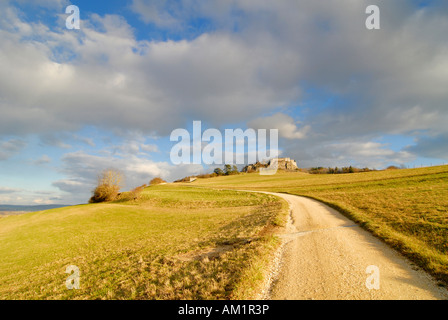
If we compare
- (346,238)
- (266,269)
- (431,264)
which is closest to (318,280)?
(266,269)

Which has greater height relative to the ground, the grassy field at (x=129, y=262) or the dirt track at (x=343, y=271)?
the dirt track at (x=343, y=271)

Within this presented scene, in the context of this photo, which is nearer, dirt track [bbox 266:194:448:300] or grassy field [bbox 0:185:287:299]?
dirt track [bbox 266:194:448:300]

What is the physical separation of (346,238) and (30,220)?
3848cm

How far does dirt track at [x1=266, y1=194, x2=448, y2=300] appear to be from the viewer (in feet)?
20.5

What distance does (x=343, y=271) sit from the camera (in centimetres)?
769

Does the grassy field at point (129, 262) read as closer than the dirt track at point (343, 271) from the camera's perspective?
No

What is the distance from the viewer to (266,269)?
26.5 ft

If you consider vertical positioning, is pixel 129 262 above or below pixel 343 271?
below

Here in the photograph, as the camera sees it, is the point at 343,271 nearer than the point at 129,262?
Yes


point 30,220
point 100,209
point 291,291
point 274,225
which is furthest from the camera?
point 100,209

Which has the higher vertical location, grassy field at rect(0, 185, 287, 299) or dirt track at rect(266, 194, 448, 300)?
dirt track at rect(266, 194, 448, 300)

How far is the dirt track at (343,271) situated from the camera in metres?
6.25

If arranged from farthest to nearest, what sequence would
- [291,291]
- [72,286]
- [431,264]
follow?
1. [72,286]
2. [431,264]
3. [291,291]
